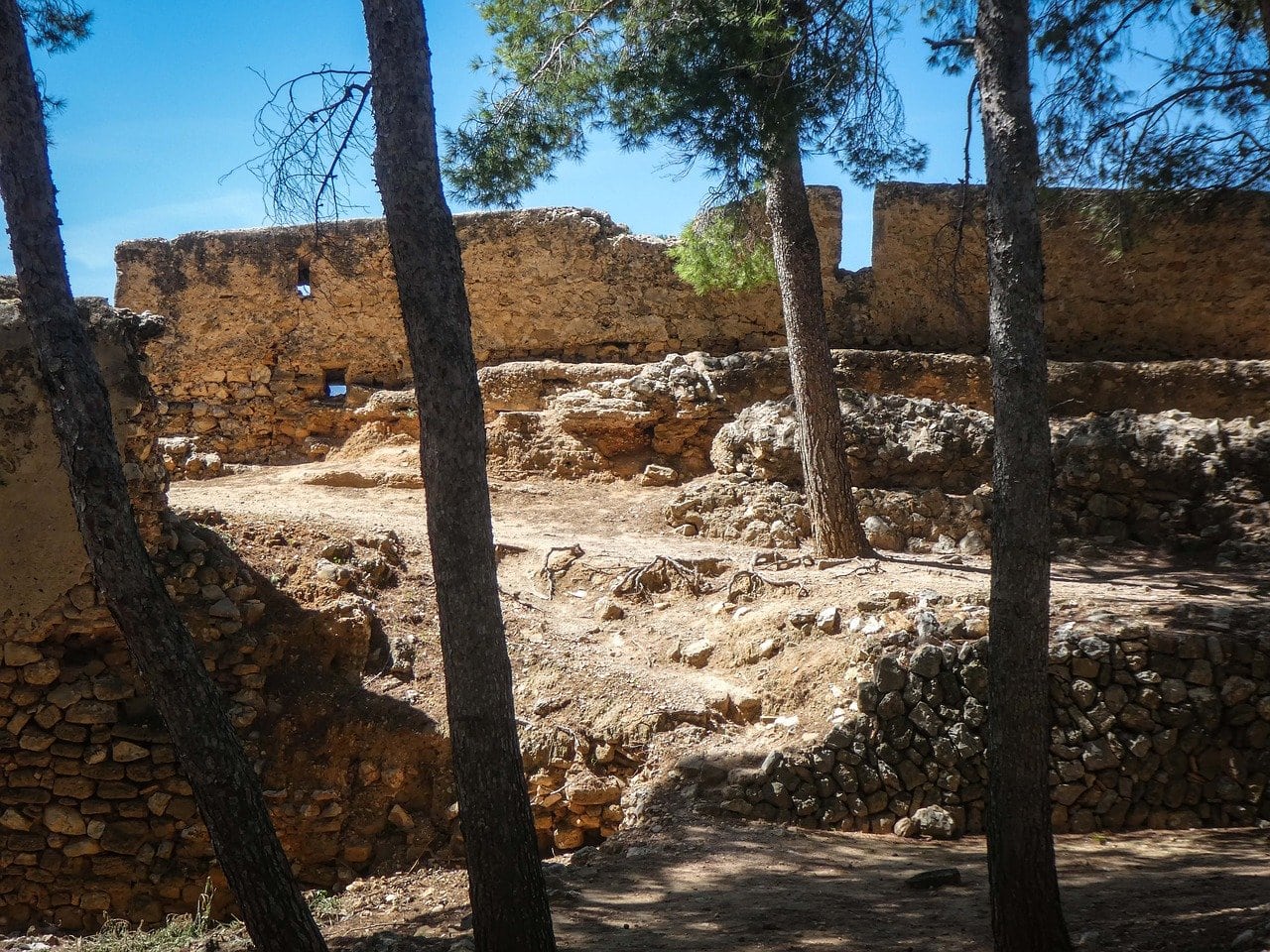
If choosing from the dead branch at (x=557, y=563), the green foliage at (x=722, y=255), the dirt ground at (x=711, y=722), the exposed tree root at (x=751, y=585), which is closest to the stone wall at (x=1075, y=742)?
the dirt ground at (x=711, y=722)

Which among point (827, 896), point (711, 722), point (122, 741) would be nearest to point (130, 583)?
point (122, 741)

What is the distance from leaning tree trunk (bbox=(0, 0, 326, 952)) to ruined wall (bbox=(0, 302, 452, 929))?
101 inches

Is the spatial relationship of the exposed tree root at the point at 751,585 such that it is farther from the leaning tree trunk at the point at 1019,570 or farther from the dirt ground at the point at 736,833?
the leaning tree trunk at the point at 1019,570

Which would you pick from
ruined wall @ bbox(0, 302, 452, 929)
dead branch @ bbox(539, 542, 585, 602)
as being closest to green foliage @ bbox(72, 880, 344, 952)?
ruined wall @ bbox(0, 302, 452, 929)

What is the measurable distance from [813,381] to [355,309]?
6.62 metres


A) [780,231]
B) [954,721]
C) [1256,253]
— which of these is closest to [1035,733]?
[954,721]

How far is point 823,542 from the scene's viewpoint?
8.78m

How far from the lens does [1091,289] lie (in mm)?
12773

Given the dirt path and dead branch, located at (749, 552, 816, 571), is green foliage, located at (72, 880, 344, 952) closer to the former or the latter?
the dirt path

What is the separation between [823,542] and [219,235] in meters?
8.79

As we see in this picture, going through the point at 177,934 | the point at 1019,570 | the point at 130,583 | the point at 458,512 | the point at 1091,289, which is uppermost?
the point at 1091,289

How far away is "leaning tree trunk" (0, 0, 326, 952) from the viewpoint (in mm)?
3559

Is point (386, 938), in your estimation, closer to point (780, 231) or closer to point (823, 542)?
point (823, 542)

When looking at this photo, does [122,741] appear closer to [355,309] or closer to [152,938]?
[152,938]
